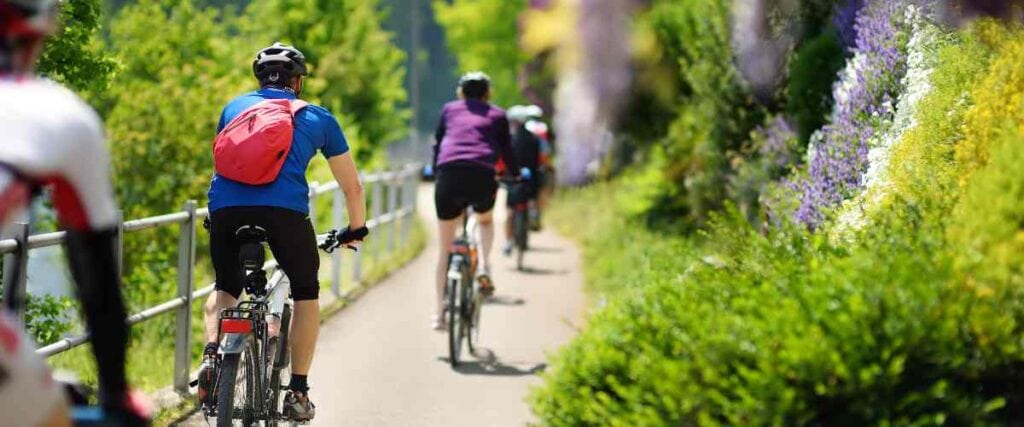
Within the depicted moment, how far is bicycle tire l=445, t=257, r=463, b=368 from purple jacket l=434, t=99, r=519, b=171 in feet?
3.32

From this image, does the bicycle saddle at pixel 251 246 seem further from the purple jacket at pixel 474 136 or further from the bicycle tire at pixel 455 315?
the purple jacket at pixel 474 136

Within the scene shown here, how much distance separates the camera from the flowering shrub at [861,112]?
9.23 meters

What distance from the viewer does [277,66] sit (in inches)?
272

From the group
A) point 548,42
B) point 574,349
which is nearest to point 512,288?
point 574,349

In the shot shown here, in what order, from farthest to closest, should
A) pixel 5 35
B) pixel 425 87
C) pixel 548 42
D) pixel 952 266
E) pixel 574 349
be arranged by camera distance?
pixel 425 87 → pixel 548 42 → pixel 574 349 → pixel 952 266 → pixel 5 35

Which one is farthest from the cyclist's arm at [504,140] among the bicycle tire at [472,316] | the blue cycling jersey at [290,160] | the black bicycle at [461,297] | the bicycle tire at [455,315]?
the blue cycling jersey at [290,160]

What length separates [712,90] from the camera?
16.1 m

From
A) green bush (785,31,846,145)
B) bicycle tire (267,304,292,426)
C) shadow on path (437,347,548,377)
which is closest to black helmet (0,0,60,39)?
bicycle tire (267,304,292,426)

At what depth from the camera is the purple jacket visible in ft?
37.7

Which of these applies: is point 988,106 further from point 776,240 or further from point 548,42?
point 548,42

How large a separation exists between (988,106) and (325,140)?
2.60 meters

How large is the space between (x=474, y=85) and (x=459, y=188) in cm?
71

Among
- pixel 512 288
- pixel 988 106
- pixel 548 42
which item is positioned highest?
pixel 548 42

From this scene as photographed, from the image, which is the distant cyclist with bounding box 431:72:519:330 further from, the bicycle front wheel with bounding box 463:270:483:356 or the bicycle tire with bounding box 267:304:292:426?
the bicycle tire with bounding box 267:304:292:426
